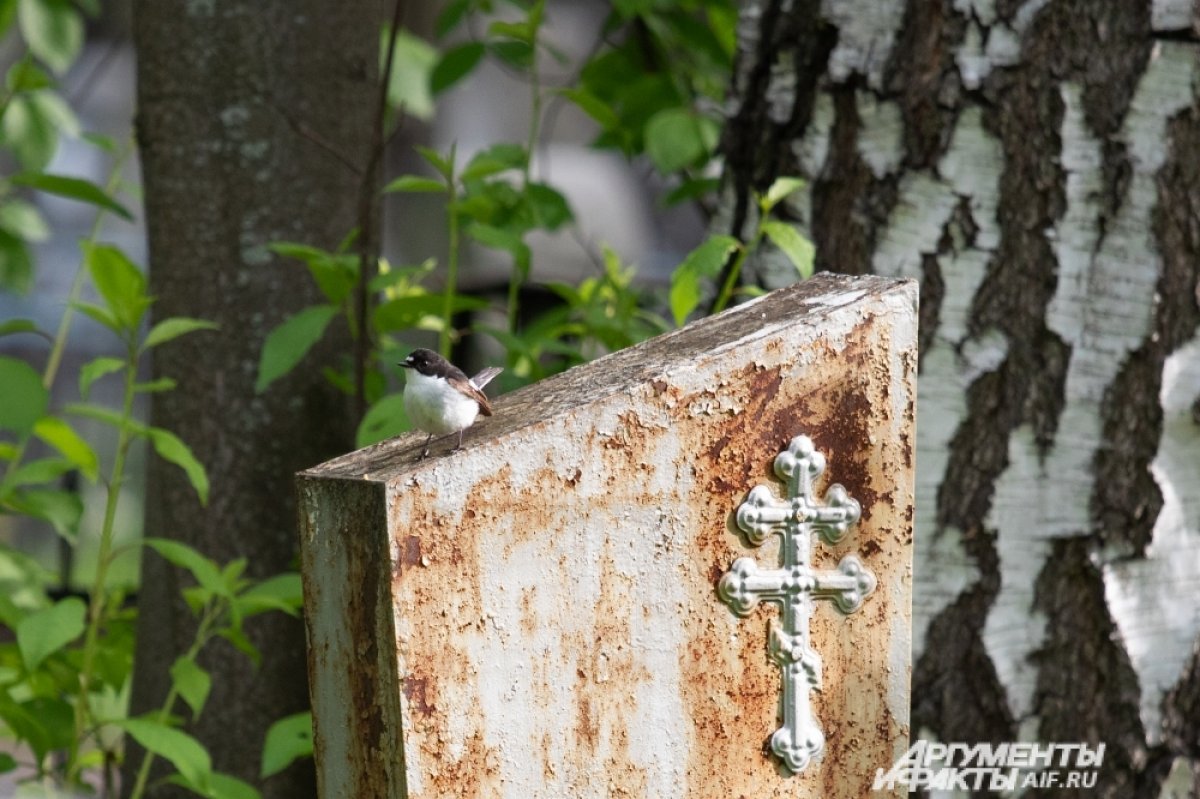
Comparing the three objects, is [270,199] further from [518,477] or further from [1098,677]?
[1098,677]

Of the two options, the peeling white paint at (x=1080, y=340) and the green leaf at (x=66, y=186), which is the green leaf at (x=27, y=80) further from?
the peeling white paint at (x=1080, y=340)

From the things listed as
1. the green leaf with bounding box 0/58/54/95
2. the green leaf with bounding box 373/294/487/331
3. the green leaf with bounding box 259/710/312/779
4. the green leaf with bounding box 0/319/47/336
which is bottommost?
the green leaf with bounding box 259/710/312/779

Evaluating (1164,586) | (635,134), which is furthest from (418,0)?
(1164,586)

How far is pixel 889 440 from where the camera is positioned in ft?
5.79

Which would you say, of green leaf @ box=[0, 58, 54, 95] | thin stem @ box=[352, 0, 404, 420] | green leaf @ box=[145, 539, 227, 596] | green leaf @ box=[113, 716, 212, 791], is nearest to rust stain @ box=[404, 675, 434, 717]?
green leaf @ box=[113, 716, 212, 791]

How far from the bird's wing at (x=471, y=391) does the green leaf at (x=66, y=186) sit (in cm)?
118

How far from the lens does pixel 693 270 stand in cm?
220

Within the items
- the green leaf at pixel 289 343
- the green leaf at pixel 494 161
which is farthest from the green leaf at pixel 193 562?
the green leaf at pixel 494 161

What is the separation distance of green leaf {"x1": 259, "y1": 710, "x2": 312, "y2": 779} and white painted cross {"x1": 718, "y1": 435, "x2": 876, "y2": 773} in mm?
798

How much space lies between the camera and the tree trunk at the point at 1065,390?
2352 mm

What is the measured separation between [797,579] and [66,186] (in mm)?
1585

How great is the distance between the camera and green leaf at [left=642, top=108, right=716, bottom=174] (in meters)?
2.90

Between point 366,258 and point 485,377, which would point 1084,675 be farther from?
point 366,258

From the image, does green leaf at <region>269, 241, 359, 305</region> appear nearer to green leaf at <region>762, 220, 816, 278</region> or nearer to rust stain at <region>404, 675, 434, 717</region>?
green leaf at <region>762, 220, 816, 278</region>
